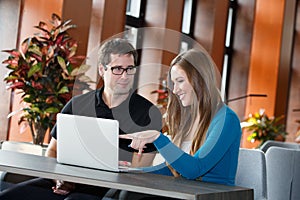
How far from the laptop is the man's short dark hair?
323 mm

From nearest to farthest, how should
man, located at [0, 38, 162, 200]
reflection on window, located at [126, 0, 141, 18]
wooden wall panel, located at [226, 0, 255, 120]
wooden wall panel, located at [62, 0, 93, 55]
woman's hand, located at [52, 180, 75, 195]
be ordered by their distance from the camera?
man, located at [0, 38, 162, 200], woman's hand, located at [52, 180, 75, 195], wooden wall panel, located at [62, 0, 93, 55], reflection on window, located at [126, 0, 141, 18], wooden wall panel, located at [226, 0, 255, 120]

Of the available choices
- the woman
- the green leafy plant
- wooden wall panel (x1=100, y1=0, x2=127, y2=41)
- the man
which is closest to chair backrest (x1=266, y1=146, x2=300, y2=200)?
the man

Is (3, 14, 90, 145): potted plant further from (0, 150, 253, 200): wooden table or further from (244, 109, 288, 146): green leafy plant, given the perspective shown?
(244, 109, 288, 146): green leafy plant

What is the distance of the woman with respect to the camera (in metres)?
2.36

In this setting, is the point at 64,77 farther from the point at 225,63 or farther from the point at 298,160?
the point at 225,63

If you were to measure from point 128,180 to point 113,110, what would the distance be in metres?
0.75

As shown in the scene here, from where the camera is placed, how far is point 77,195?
8.58 ft

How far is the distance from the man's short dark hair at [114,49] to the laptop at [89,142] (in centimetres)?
32

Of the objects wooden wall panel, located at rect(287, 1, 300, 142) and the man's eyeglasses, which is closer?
the man's eyeglasses

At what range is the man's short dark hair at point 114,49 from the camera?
254 centimetres

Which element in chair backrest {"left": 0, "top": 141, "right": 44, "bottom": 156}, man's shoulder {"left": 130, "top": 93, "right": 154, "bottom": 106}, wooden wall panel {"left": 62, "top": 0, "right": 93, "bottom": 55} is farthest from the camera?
wooden wall panel {"left": 62, "top": 0, "right": 93, "bottom": 55}

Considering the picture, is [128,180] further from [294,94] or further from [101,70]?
[294,94]

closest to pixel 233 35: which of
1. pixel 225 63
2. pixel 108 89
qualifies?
pixel 225 63

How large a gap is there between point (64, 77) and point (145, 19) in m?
2.64
